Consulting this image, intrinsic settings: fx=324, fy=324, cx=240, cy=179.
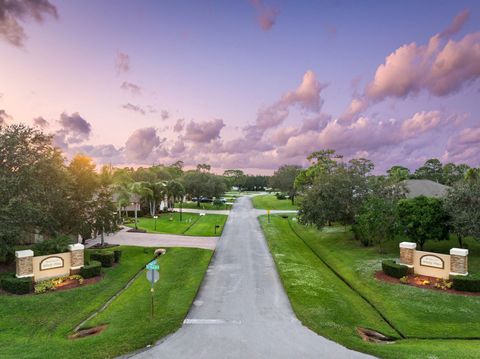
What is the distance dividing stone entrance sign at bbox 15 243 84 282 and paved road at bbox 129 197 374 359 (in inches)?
326

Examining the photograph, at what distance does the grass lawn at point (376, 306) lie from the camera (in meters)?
11.4

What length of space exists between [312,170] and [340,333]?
4871 centimetres

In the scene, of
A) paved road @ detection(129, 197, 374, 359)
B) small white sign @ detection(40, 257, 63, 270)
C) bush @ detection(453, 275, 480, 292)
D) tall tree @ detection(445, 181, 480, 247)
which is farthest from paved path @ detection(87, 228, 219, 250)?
tall tree @ detection(445, 181, 480, 247)

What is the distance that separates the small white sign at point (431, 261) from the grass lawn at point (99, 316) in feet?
44.4

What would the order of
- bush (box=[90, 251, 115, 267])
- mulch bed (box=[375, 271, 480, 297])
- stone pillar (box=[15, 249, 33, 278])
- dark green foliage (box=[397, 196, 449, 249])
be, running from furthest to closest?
1. dark green foliage (box=[397, 196, 449, 249])
2. bush (box=[90, 251, 115, 267])
3. stone pillar (box=[15, 249, 33, 278])
4. mulch bed (box=[375, 271, 480, 297])

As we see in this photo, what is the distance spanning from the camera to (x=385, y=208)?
85.8 feet

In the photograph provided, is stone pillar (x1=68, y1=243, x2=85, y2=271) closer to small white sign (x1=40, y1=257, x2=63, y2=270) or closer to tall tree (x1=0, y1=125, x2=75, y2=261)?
small white sign (x1=40, y1=257, x2=63, y2=270)

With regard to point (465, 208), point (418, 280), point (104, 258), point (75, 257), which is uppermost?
point (465, 208)

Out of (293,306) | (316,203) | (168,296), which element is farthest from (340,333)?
(316,203)

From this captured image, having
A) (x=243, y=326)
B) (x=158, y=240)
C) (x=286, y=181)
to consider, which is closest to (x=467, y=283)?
(x=243, y=326)

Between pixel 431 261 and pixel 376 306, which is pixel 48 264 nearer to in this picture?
pixel 376 306

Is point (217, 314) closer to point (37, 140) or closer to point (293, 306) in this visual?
point (293, 306)

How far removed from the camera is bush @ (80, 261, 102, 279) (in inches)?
770

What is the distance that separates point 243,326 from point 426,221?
18.7 m
